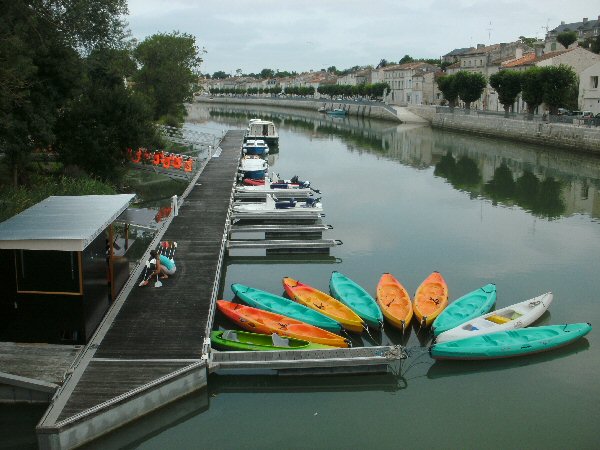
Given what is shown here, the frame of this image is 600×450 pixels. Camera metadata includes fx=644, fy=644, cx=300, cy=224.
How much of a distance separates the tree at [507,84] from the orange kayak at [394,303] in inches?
1983

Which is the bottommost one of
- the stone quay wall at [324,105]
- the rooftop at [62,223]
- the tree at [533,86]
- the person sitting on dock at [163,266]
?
the person sitting on dock at [163,266]

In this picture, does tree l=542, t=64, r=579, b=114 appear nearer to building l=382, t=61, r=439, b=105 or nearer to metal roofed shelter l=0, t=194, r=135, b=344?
building l=382, t=61, r=439, b=105

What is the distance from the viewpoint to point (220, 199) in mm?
27531

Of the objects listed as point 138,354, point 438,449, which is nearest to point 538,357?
point 438,449

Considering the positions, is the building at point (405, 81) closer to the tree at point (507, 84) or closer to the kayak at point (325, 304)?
the tree at point (507, 84)

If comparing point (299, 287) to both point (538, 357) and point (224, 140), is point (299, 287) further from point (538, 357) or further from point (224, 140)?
point (224, 140)

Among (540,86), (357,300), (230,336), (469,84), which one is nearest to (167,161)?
(357,300)

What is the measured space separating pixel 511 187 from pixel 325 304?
2614 centimetres

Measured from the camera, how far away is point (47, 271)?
13062 millimetres

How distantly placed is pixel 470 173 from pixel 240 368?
3553 centimetres

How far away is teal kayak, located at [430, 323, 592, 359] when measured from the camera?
14508mm

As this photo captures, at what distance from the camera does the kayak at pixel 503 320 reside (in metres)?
15.1

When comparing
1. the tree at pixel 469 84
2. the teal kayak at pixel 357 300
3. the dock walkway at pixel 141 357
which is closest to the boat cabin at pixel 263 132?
the tree at pixel 469 84

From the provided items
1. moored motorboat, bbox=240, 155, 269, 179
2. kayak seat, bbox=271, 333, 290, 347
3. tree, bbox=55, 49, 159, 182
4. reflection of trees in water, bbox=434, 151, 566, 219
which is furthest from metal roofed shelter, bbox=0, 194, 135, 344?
reflection of trees in water, bbox=434, 151, 566, 219
